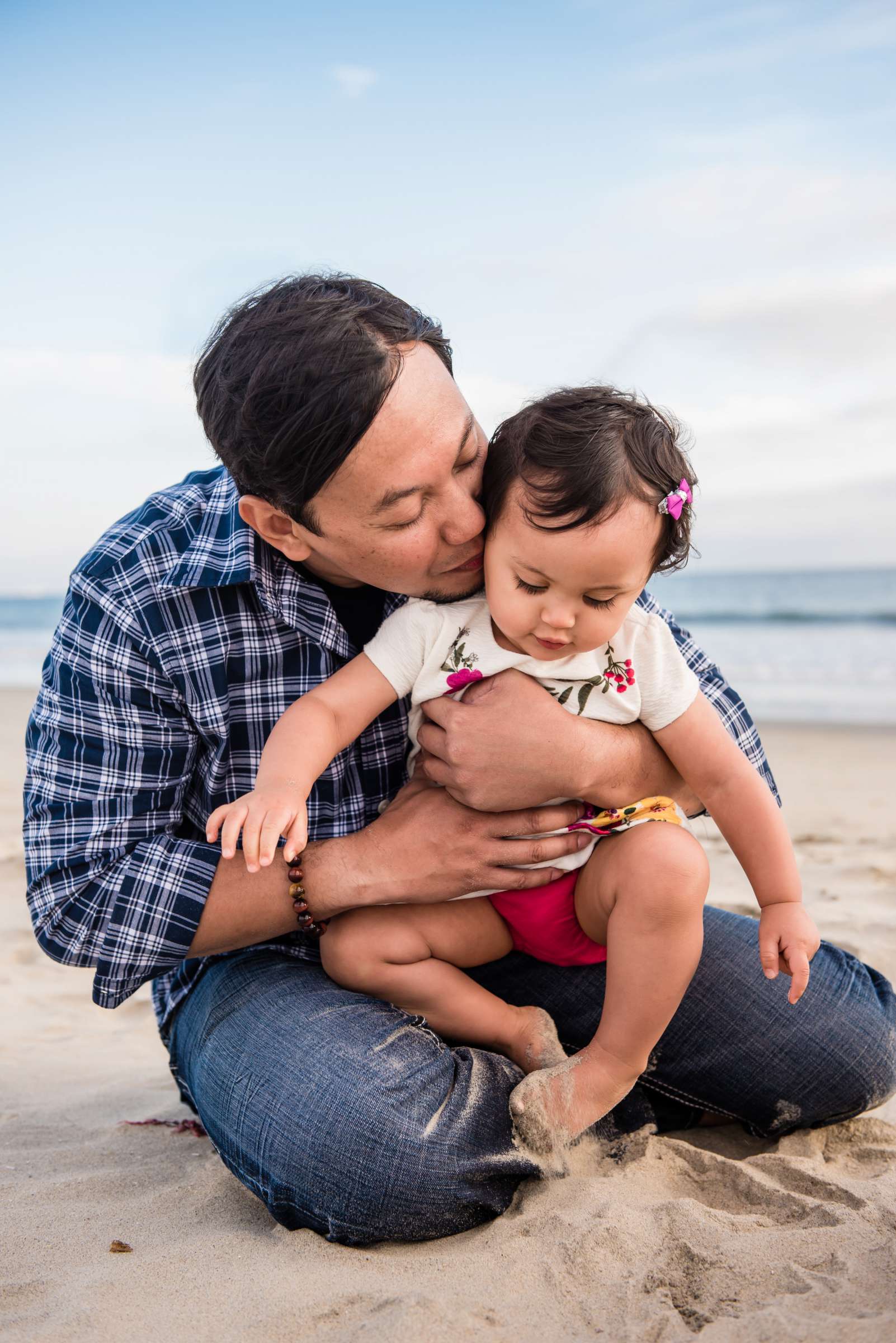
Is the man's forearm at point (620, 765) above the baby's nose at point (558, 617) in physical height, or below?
below

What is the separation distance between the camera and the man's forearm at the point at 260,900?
215 centimetres

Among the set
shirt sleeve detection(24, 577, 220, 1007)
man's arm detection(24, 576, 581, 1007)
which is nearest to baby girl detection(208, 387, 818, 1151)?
man's arm detection(24, 576, 581, 1007)

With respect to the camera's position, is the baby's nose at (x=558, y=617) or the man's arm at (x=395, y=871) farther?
the man's arm at (x=395, y=871)

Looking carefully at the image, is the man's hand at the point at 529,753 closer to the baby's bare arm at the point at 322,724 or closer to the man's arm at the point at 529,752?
the man's arm at the point at 529,752

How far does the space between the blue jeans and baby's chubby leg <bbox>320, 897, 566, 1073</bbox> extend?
0.15 ft

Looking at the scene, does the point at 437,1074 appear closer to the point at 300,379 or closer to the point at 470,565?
the point at 470,565

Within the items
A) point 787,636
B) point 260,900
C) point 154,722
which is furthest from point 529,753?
point 787,636

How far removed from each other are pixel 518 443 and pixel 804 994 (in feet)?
4.72

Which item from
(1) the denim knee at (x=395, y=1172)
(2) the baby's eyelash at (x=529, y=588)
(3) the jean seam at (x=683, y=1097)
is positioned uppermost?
(2) the baby's eyelash at (x=529, y=588)

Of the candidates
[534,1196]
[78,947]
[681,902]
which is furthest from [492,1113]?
[78,947]

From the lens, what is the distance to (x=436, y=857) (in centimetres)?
214

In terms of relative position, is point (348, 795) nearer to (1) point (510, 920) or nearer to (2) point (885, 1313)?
(1) point (510, 920)

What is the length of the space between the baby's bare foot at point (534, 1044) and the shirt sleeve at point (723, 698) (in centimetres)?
81

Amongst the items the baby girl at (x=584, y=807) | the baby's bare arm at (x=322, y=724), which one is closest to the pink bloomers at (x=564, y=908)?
the baby girl at (x=584, y=807)
